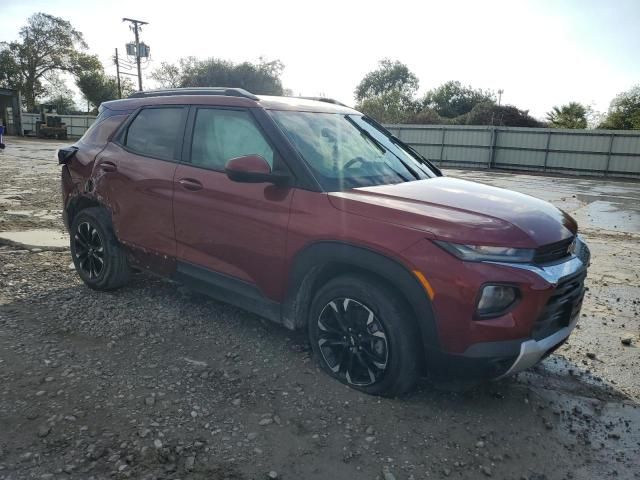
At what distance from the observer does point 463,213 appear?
273 cm

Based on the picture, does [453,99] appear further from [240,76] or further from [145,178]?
[145,178]

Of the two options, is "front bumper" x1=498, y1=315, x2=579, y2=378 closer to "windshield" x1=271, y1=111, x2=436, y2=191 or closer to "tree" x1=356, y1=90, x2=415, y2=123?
"windshield" x1=271, y1=111, x2=436, y2=191

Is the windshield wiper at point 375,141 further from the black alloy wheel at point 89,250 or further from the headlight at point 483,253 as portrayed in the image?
the black alloy wheel at point 89,250

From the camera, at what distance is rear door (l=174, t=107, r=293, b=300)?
126 inches

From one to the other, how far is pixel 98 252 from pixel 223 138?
178 centimetres

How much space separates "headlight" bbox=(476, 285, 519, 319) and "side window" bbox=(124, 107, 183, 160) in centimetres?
257

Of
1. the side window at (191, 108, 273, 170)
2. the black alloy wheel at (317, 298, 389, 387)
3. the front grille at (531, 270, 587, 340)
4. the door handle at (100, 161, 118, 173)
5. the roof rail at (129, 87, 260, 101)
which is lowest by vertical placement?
the black alloy wheel at (317, 298, 389, 387)

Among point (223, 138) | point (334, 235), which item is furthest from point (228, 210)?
point (334, 235)

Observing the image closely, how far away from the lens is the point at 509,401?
9.96 ft

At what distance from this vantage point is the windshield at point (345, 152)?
3.24 meters

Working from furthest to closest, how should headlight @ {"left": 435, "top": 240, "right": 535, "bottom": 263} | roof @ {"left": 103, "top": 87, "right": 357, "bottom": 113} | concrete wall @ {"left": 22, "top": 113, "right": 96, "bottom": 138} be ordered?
concrete wall @ {"left": 22, "top": 113, "right": 96, "bottom": 138} < roof @ {"left": 103, "top": 87, "right": 357, "bottom": 113} < headlight @ {"left": 435, "top": 240, "right": 535, "bottom": 263}

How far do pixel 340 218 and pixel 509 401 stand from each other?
1558 mm

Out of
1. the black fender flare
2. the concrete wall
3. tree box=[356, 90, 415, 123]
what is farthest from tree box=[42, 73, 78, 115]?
the black fender flare

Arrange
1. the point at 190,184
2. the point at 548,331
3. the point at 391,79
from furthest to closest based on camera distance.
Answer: the point at 391,79 → the point at 190,184 → the point at 548,331
